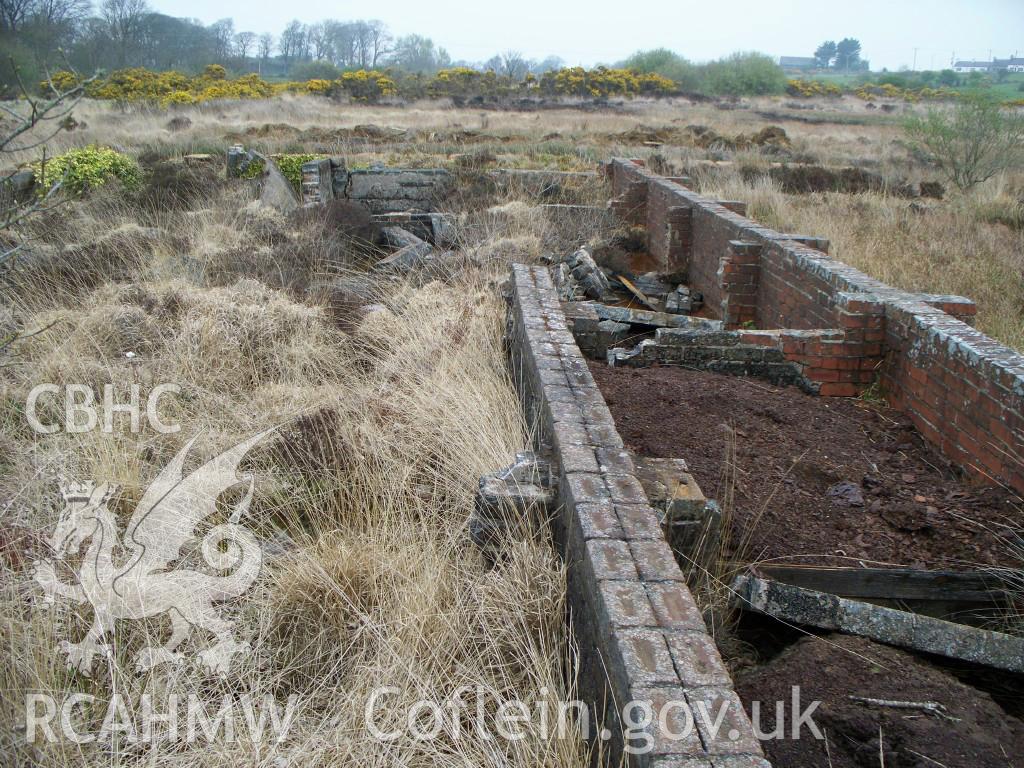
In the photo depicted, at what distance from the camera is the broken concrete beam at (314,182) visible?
1380 centimetres

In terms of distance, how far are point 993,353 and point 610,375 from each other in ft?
7.46

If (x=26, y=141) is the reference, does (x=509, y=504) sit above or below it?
below

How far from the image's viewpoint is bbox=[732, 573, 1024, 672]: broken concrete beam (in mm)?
2934

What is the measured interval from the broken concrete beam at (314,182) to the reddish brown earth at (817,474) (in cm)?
991

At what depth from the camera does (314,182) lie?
45.6ft

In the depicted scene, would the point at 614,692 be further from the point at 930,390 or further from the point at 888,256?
the point at 888,256

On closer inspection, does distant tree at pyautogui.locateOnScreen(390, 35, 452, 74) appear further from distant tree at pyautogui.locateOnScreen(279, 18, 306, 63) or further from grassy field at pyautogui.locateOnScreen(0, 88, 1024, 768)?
grassy field at pyautogui.locateOnScreen(0, 88, 1024, 768)

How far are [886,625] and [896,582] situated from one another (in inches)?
16.7

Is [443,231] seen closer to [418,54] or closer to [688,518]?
[688,518]

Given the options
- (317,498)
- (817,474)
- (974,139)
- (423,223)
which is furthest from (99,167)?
(974,139)

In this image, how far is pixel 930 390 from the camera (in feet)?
15.5

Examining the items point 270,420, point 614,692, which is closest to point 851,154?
point 270,420

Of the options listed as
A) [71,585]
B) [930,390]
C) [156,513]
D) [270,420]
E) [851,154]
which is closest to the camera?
[71,585]

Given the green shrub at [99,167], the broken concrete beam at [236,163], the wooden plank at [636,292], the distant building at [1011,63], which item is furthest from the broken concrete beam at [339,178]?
the distant building at [1011,63]
